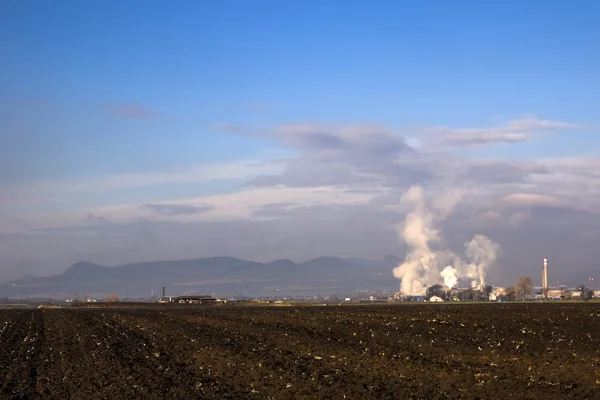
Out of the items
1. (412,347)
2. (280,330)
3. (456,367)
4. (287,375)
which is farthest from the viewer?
(280,330)

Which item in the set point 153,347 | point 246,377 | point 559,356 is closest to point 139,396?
point 246,377

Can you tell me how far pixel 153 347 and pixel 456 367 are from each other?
17.9m

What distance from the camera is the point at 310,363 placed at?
34156 mm

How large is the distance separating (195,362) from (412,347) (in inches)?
463

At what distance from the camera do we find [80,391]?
27.8 m

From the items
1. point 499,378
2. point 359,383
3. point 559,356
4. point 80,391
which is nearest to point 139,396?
point 80,391

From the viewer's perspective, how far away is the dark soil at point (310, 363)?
27.2 m

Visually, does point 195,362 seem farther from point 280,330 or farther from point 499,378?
point 280,330

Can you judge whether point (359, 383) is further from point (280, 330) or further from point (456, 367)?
point (280, 330)

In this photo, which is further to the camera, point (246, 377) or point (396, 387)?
point (246, 377)

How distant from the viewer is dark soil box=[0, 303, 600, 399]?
89.3 feet

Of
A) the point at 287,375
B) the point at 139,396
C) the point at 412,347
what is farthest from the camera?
the point at 412,347

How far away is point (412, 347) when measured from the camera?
134 ft

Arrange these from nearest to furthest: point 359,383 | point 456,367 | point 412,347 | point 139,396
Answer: point 139,396 < point 359,383 < point 456,367 < point 412,347
